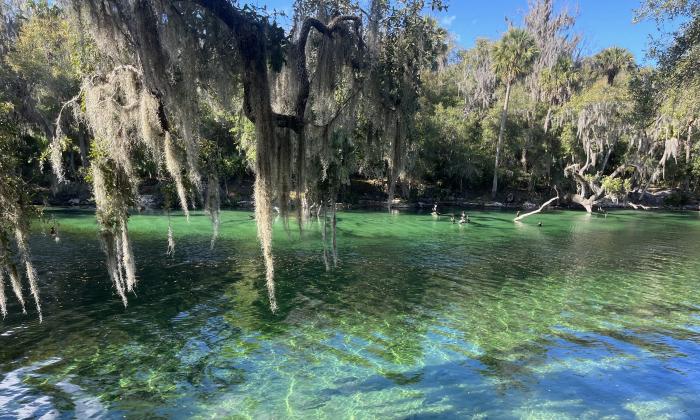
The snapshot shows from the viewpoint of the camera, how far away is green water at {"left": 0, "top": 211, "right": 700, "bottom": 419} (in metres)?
7.07

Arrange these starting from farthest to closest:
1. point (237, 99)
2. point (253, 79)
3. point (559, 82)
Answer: point (559, 82), point (237, 99), point (253, 79)

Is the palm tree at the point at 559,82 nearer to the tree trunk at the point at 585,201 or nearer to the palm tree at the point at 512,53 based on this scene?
→ the palm tree at the point at 512,53

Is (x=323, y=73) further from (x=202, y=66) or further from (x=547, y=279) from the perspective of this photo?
(x=547, y=279)

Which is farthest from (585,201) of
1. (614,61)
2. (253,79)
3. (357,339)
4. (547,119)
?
(253,79)

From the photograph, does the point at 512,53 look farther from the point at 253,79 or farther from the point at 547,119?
the point at 253,79

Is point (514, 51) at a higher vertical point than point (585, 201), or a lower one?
higher

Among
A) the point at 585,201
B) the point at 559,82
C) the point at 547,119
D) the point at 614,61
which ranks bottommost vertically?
the point at 585,201

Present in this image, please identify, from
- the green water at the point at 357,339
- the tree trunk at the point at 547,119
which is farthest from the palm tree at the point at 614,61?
the green water at the point at 357,339

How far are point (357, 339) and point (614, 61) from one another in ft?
165

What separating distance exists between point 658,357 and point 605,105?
110 ft

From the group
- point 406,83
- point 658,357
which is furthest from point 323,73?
point 658,357

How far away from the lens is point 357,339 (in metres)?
9.52

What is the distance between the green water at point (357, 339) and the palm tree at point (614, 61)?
117 ft

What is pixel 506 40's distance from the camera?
39.9 m
